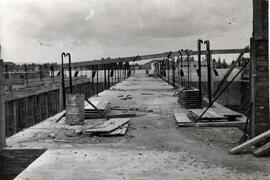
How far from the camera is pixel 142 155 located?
283 inches

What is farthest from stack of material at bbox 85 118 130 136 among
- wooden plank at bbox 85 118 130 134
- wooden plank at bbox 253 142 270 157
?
wooden plank at bbox 253 142 270 157

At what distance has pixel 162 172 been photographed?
605cm

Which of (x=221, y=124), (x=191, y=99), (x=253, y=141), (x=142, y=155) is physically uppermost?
(x=191, y=99)

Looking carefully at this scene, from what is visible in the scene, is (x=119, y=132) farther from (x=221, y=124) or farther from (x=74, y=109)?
(x=221, y=124)

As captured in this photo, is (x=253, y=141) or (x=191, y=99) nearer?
(x=253, y=141)

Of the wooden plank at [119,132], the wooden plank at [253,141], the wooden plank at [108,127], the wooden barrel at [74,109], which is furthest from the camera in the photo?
the wooden barrel at [74,109]

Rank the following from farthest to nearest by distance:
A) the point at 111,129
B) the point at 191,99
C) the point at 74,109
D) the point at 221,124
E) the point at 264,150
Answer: the point at 191,99 → the point at 74,109 → the point at 221,124 → the point at 111,129 → the point at 264,150

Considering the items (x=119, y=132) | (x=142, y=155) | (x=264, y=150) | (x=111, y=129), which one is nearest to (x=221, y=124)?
(x=119, y=132)

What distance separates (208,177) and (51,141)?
4220 millimetres

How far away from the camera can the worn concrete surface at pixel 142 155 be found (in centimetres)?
598

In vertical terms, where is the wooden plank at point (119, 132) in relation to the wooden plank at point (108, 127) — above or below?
below

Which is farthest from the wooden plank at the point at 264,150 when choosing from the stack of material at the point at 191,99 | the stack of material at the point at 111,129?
the stack of material at the point at 191,99

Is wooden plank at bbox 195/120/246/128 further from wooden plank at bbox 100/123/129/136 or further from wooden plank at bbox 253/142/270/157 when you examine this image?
wooden plank at bbox 253/142/270/157

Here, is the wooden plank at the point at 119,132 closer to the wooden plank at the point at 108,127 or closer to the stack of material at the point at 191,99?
the wooden plank at the point at 108,127
